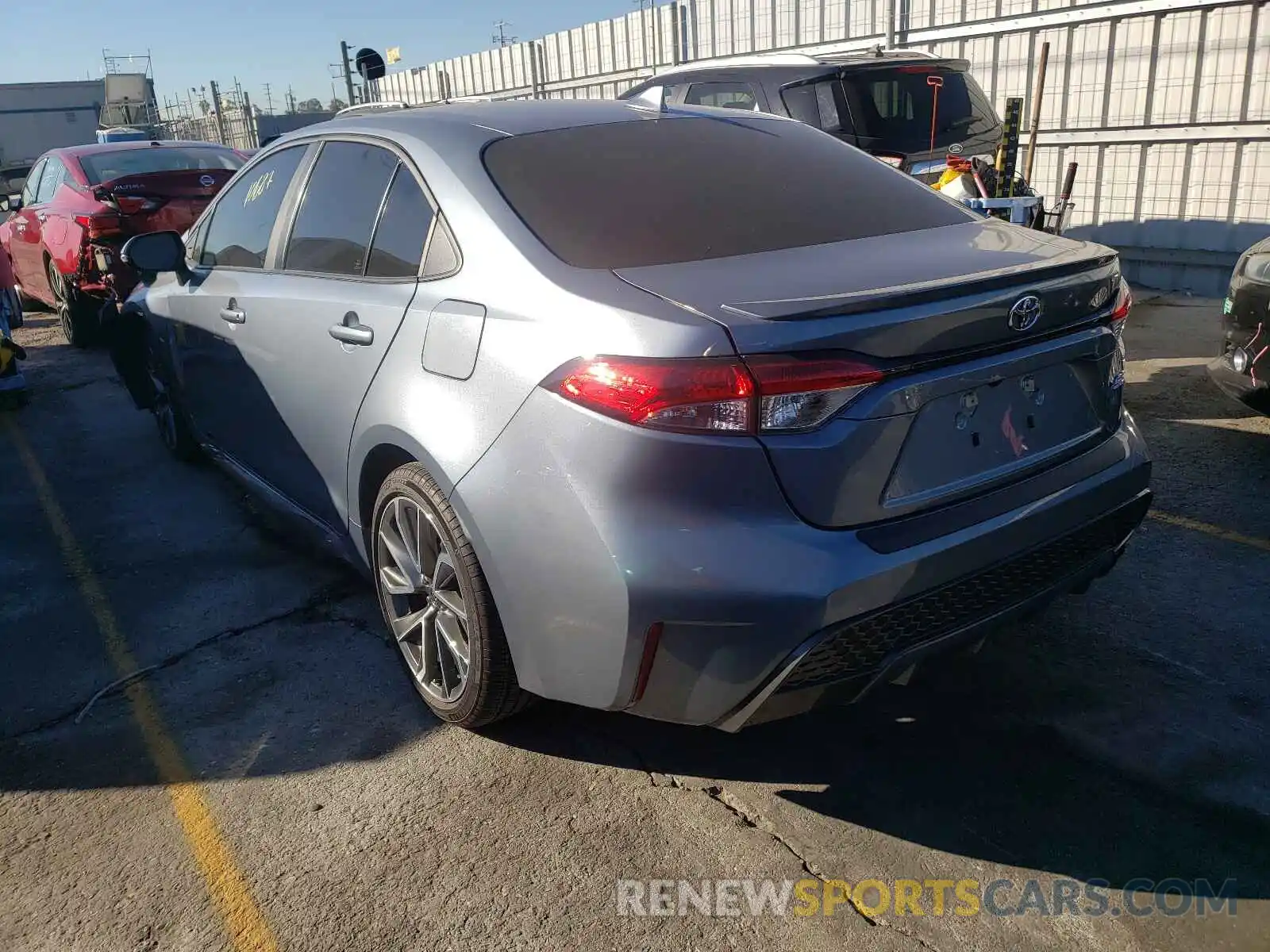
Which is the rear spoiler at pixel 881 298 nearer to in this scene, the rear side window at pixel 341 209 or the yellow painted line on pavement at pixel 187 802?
the rear side window at pixel 341 209

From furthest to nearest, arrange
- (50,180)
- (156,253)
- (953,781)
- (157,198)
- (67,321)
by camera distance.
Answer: (50,180), (67,321), (157,198), (156,253), (953,781)

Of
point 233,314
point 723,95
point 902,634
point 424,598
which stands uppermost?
point 723,95

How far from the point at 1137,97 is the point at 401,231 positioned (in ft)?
28.5

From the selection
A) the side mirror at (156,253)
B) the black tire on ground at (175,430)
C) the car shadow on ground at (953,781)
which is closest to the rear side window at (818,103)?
the side mirror at (156,253)

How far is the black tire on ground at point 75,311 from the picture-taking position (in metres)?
8.52

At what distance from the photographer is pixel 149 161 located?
29.0 ft

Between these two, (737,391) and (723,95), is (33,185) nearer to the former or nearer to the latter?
(723,95)

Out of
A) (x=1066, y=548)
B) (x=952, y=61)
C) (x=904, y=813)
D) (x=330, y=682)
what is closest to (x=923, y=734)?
(x=904, y=813)

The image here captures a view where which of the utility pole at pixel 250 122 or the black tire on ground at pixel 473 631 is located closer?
the black tire on ground at pixel 473 631

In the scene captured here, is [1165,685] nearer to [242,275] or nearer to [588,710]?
[588,710]

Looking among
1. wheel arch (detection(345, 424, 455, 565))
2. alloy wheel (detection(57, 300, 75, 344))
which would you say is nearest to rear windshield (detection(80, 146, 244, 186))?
alloy wheel (detection(57, 300, 75, 344))

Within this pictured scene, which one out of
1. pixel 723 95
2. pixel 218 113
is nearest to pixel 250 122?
pixel 218 113

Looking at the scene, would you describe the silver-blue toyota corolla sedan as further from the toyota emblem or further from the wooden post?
the wooden post
